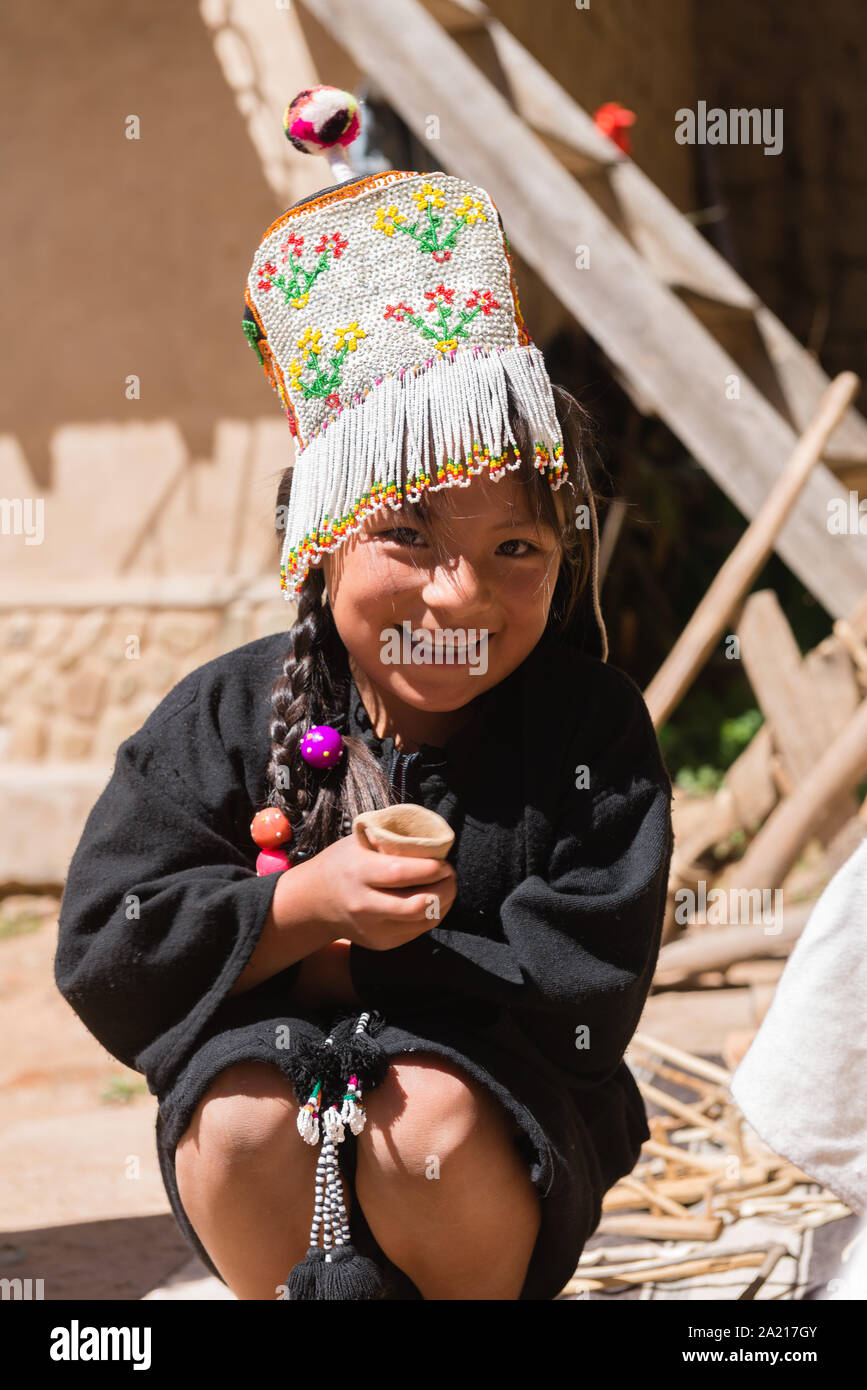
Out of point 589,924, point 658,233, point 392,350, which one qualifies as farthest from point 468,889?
point 658,233

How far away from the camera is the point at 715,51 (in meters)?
8.06

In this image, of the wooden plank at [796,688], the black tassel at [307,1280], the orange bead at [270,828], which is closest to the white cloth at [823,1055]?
the black tassel at [307,1280]

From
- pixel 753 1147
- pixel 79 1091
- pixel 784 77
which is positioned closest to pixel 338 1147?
pixel 753 1147

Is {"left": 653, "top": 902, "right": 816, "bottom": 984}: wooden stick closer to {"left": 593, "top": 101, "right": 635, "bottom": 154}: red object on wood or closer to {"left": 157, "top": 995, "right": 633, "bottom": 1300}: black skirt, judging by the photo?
{"left": 157, "top": 995, "right": 633, "bottom": 1300}: black skirt

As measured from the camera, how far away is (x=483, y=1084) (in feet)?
5.26

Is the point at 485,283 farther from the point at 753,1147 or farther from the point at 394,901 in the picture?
the point at 753,1147

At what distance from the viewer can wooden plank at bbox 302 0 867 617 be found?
3607 mm

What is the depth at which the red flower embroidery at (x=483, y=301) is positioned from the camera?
65.0 inches

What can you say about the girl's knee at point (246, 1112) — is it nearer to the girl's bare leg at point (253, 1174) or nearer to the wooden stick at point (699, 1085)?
the girl's bare leg at point (253, 1174)

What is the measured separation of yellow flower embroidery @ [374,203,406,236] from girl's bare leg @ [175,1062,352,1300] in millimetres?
1046

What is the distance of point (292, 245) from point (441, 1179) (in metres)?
1.17

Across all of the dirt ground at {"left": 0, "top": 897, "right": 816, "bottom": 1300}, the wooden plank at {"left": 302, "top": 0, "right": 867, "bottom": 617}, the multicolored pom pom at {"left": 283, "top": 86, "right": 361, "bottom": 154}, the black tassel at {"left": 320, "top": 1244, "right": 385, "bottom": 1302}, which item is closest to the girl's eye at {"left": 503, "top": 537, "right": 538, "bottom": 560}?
the multicolored pom pom at {"left": 283, "top": 86, "right": 361, "bottom": 154}

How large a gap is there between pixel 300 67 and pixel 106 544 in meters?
1.86

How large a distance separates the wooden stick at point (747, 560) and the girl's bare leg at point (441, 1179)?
6.44ft
